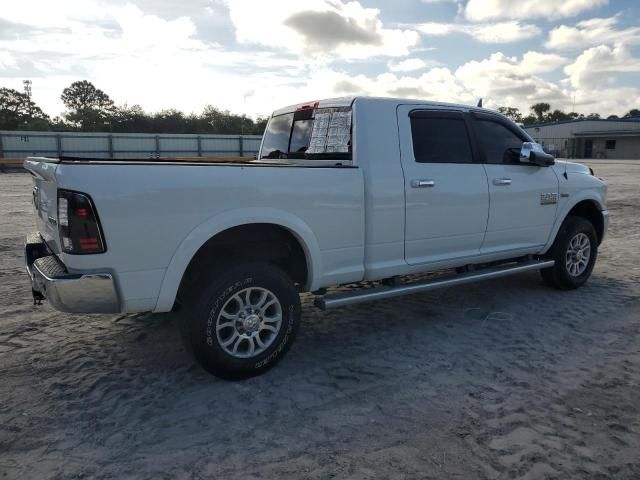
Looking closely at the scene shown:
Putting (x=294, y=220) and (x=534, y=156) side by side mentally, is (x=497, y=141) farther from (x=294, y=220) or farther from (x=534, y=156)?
(x=294, y=220)

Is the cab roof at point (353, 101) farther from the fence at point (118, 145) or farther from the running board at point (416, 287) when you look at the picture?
the fence at point (118, 145)

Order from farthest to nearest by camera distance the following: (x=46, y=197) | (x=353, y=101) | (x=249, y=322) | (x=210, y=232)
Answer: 1. (x=353, y=101)
2. (x=249, y=322)
3. (x=46, y=197)
4. (x=210, y=232)

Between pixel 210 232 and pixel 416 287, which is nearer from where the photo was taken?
pixel 210 232

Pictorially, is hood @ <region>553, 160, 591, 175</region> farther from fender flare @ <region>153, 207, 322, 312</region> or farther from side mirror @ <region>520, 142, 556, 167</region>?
fender flare @ <region>153, 207, 322, 312</region>

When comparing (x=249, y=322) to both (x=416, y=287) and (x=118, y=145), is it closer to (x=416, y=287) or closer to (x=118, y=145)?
(x=416, y=287)

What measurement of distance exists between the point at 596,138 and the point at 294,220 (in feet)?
222

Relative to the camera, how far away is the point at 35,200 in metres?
3.90

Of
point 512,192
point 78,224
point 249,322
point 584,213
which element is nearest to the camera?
point 78,224

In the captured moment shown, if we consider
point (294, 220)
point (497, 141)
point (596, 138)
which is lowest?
point (294, 220)

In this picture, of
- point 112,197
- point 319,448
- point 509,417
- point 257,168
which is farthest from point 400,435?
point 112,197

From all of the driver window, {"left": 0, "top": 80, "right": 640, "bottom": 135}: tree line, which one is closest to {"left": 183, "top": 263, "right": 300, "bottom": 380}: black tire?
the driver window

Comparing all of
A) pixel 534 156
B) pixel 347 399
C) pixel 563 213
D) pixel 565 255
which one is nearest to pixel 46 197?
pixel 347 399

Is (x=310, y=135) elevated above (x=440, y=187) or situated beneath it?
elevated above

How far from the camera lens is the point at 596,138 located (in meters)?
60.8
